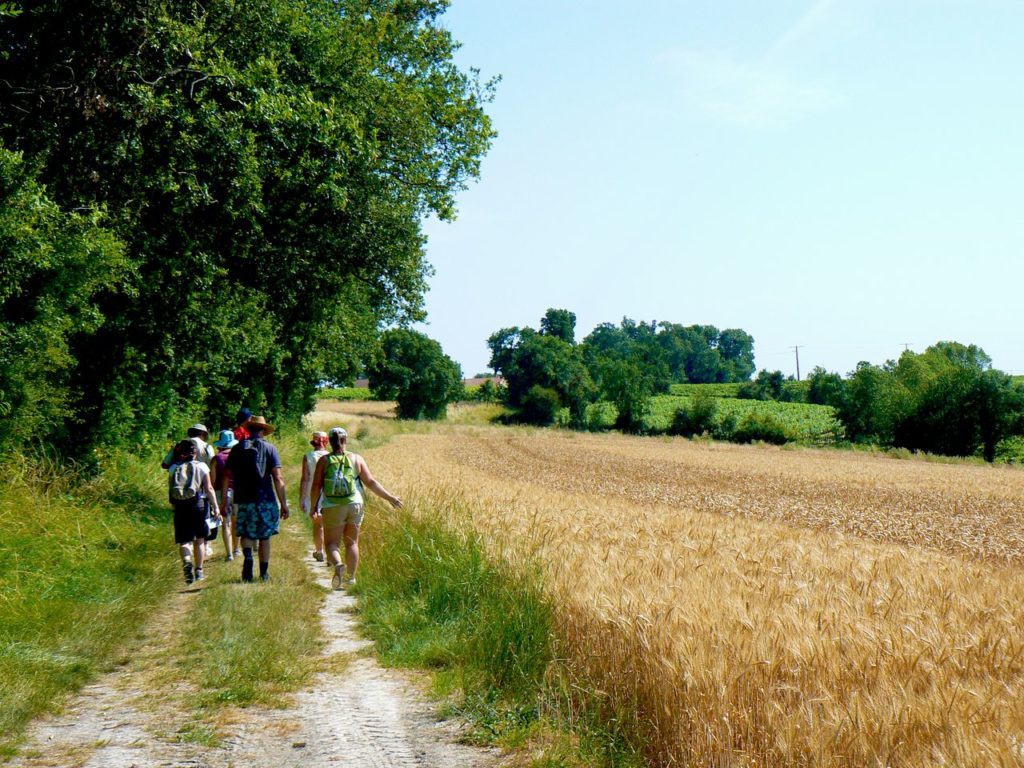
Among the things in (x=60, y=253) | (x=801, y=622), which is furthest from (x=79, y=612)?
(x=801, y=622)

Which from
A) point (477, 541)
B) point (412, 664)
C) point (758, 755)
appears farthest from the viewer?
point (477, 541)

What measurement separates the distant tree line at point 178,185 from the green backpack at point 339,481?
407 centimetres

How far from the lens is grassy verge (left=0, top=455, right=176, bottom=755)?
22.0 feet

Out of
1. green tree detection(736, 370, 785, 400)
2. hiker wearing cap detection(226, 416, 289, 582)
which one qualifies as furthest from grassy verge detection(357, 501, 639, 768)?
green tree detection(736, 370, 785, 400)

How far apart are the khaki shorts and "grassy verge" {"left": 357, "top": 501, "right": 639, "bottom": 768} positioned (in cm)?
70

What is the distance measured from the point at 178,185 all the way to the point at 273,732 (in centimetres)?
1085

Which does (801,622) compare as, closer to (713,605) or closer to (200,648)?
(713,605)

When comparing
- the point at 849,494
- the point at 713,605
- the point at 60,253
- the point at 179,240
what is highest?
the point at 179,240

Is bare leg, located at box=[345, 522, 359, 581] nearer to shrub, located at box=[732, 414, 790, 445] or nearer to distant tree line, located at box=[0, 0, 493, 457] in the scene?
distant tree line, located at box=[0, 0, 493, 457]

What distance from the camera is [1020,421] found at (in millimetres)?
73250

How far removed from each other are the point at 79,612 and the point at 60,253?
5309 mm

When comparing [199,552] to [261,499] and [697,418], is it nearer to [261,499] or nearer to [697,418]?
[261,499]

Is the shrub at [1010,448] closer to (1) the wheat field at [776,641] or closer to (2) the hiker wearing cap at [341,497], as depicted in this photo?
(1) the wheat field at [776,641]

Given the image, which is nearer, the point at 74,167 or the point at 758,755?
the point at 758,755
